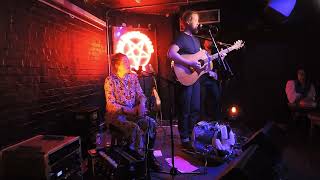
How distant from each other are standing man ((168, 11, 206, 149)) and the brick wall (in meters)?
1.67

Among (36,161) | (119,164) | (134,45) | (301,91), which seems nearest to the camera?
(36,161)

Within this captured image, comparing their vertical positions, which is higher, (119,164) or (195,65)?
(195,65)

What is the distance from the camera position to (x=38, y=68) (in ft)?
12.1

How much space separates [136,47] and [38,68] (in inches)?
135

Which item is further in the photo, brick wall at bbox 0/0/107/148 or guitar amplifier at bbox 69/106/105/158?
guitar amplifier at bbox 69/106/105/158

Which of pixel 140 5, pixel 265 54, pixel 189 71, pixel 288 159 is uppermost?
pixel 140 5

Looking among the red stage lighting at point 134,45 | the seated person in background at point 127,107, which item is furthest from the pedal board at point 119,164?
the red stage lighting at point 134,45

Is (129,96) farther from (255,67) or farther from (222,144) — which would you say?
(255,67)

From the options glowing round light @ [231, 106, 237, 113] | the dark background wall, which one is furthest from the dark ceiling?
glowing round light @ [231, 106, 237, 113]

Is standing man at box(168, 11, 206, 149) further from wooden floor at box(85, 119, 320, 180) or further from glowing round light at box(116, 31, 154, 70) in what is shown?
glowing round light at box(116, 31, 154, 70)

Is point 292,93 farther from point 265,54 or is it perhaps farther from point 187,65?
point 187,65

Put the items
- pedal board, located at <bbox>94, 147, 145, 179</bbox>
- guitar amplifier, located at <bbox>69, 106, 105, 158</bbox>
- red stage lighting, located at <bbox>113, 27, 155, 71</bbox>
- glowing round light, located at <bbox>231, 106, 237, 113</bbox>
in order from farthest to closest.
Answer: glowing round light, located at <bbox>231, 106, 237, 113</bbox>
red stage lighting, located at <bbox>113, 27, 155, 71</bbox>
guitar amplifier, located at <bbox>69, 106, 105, 158</bbox>
pedal board, located at <bbox>94, 147, 145, 179</bbox>

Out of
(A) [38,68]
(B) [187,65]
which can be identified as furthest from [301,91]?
(A) [38,68]

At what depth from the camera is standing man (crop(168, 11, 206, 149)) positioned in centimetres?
462
